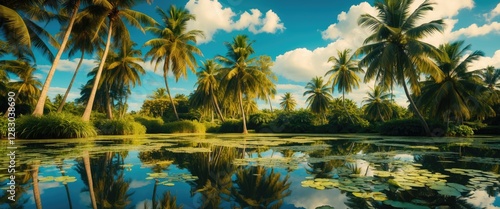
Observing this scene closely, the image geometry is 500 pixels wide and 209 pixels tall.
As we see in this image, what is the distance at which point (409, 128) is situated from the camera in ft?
57.4

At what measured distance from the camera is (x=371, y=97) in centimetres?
3550

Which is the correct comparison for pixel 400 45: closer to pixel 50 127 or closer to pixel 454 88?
pixel 454 88

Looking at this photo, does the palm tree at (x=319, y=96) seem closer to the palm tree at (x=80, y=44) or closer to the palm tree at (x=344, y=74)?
the palm tree at (x=344, y=74)

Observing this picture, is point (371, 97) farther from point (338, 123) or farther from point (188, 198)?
point (188, 198)

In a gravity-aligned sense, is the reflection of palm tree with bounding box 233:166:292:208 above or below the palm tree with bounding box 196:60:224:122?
below

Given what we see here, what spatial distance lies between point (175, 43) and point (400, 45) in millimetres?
16287

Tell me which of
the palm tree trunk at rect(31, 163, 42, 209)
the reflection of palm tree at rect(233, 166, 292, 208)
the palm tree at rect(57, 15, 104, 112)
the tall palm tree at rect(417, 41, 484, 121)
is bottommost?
the palm tree trunk at rect(31, 163, 42, 209)

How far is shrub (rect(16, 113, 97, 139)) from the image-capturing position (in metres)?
10.5

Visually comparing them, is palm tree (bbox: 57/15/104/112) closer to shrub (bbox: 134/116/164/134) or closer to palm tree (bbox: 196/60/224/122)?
shrub (bbox: 134/116/164/134)

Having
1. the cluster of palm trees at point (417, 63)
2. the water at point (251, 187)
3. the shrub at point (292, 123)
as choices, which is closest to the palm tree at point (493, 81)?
the cluster of palm trees at point (417, 63)

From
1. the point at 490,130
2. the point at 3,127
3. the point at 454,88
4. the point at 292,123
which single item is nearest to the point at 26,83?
the point at 3,127

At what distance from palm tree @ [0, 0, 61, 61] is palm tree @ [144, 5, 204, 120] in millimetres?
7797

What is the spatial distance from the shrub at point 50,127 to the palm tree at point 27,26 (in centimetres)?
306

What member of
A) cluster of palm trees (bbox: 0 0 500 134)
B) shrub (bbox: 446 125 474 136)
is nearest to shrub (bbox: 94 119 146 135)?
cluster of palm trees (bbox: 0 0 500 134)
